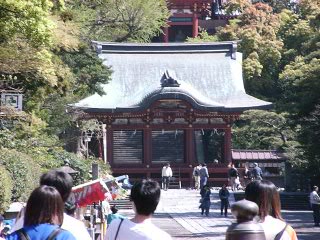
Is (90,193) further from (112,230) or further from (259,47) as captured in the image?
(259,47)

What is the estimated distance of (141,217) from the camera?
18.6ft

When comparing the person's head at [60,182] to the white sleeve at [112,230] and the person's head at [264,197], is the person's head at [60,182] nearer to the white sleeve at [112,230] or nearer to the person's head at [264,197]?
the white sleeve at [112,230]

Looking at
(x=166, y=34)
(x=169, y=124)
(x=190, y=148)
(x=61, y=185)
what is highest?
(x=166, y=34)

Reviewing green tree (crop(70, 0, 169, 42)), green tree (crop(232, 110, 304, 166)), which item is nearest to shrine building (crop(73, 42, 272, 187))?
green tree (crop(232, 110, 304, 166))

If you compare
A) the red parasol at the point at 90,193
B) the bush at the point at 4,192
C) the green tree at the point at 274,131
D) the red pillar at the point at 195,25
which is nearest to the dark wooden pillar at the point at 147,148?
the green tree at the point at 274,131

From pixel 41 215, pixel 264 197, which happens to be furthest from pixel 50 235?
pixel 264 197

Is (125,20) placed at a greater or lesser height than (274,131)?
greater

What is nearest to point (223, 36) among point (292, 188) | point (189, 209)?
point (292, 188)

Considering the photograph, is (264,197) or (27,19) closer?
(264,197)

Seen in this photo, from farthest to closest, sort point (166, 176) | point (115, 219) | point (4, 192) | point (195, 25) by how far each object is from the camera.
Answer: point (195, 25) → point (166, 176) → point (4, 192) → point (115, 219)

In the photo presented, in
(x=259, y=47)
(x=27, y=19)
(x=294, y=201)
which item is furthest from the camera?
(x=259, y=47)

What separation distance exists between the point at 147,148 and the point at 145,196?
34211 mm

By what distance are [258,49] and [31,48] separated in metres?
33.8

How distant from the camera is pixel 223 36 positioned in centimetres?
5353
